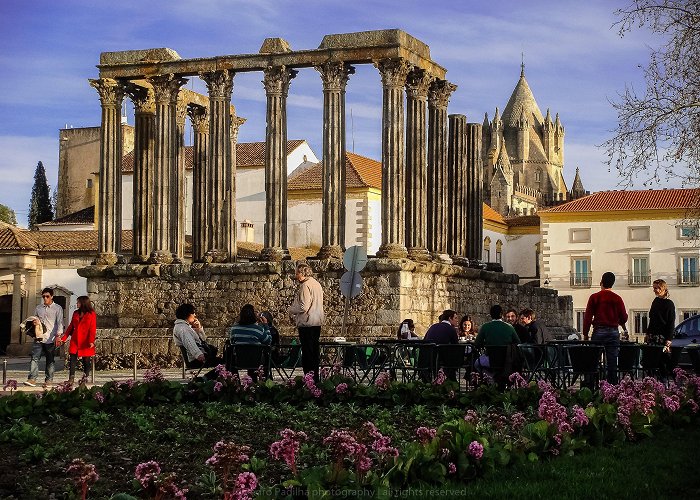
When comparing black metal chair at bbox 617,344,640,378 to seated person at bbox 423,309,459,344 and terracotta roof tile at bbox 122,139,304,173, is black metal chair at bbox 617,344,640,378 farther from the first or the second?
terracotta roof tile at bbox 122,139,304,173

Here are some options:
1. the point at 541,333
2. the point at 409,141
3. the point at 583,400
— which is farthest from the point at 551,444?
the point at 409,141

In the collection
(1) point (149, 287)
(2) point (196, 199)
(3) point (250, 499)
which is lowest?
(3) point (250, 499)

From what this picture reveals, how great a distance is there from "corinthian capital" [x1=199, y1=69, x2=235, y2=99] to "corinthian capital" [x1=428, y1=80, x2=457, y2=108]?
5198 mm

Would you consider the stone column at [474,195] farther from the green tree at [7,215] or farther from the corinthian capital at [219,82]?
the green tree at [7,215]

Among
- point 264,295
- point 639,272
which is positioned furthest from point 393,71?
point 639,272

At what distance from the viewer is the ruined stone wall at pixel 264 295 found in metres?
32.4

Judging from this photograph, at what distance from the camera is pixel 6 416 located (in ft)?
46.8

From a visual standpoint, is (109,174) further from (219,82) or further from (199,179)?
(219,82)

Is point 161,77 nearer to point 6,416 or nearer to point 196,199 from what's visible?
point 196,199

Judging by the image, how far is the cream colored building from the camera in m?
77.3

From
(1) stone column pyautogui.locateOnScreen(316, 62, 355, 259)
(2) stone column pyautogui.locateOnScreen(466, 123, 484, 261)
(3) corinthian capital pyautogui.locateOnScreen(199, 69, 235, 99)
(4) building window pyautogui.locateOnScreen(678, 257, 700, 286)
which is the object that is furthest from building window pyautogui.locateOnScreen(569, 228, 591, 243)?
(1) stone column pyautogui.locateOnScreen(316, 62, 355, 259)

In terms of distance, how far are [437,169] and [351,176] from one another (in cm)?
2238

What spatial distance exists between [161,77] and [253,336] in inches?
692

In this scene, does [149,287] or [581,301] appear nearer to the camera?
[149,287]
